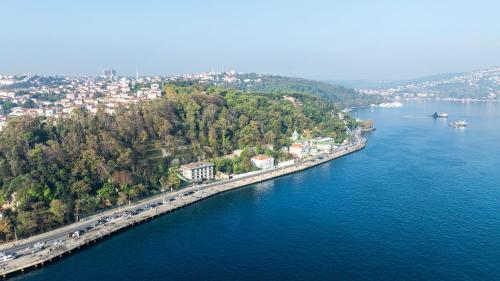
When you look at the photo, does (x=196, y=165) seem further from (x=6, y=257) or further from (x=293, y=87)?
(x=293, y=87)

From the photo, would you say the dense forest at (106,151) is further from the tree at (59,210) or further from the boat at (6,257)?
the boat at (6,257)

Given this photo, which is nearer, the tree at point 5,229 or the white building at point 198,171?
the tree at point 5,229

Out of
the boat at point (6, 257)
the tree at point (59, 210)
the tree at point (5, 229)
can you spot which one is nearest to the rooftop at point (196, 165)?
the tree at point (59, 210)

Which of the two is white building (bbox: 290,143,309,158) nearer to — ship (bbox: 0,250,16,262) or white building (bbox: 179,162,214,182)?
white building (bbox: 179,162,214,182)

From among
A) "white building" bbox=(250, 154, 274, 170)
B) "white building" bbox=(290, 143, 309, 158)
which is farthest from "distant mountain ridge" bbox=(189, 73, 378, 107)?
"white building" bbox=(250, 154, 274, 170)

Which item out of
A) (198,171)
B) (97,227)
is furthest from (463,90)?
(97,227)

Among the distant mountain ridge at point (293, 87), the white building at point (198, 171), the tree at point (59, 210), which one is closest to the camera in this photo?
the tree at point (59, 210)

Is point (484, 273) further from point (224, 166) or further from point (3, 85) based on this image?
point (3, 85)
